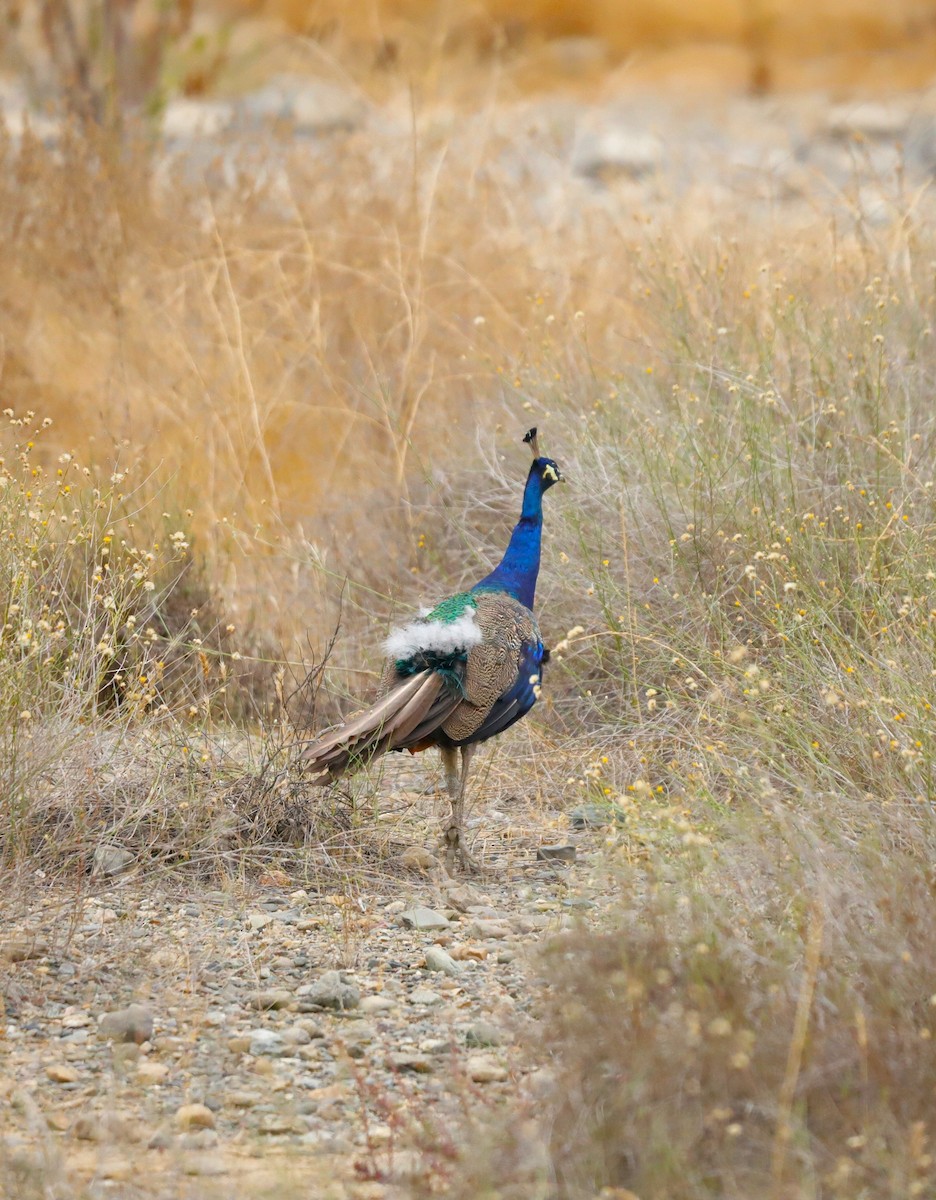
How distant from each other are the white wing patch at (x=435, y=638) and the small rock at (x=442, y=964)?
2.83 feet

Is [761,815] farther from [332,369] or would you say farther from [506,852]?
[332,369]

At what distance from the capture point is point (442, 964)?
3.28 metres

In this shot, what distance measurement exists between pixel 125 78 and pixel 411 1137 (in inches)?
376

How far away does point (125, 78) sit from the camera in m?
10.4

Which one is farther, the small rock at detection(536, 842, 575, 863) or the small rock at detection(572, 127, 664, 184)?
the small rock at detection(572, 127, 664, 184)

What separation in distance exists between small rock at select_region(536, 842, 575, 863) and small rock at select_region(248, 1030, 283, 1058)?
1331 millimetres

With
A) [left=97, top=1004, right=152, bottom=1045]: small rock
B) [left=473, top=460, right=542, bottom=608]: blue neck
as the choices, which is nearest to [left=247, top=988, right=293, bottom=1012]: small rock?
[left=97, top=1004, right=152, bottom=1045]: small rock

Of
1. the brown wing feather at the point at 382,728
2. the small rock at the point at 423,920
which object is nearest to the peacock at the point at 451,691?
the brown wing feather at the point at 382,728

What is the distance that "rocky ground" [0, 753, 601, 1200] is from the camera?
7.79 ft

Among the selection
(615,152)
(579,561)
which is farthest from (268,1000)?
(615,152)

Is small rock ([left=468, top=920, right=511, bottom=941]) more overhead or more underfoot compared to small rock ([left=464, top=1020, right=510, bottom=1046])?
more overhead

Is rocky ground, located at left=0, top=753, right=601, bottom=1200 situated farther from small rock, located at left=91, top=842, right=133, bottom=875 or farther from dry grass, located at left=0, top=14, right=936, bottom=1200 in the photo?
dry grass, located at left=0, top=14, right=936, bottom=1200

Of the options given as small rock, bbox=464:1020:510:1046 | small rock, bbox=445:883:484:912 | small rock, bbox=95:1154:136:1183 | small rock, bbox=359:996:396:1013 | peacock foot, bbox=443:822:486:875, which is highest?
peacock foot, bbox=443:822:486:875

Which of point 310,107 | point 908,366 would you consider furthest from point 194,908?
point 310,107
